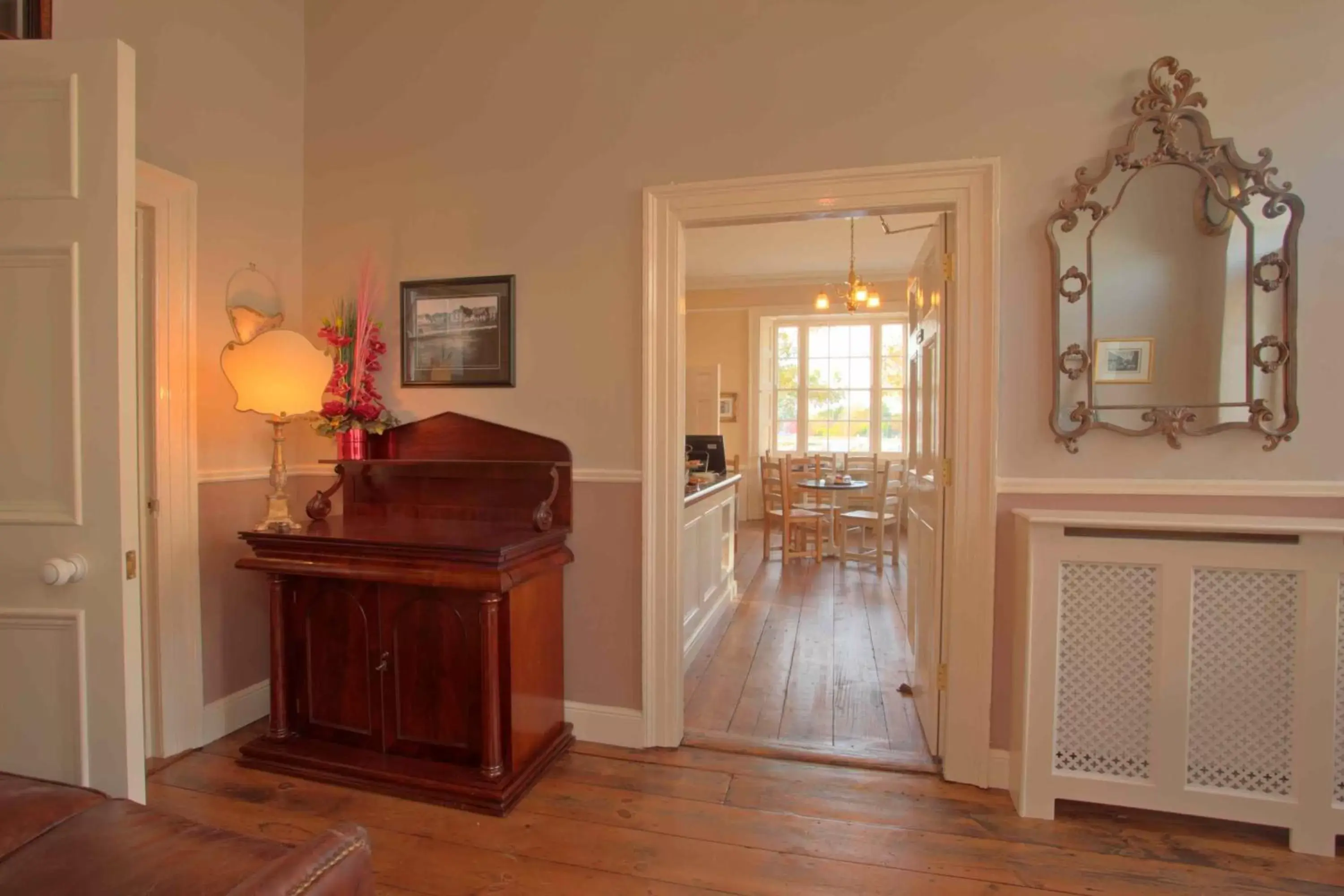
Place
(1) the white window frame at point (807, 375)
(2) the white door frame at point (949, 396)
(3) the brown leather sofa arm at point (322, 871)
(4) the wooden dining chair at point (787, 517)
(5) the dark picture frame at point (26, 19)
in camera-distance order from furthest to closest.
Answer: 1. (1) the white window frame at point (807, 375)
2. (4) the wooden dining chair at point (787, 517)
3. (2) the white door frame at point (949, 396)
4. (5) the dark picture frame at point (26, 19)
5. (3) the brown leather sofa arm at point (322, 871)

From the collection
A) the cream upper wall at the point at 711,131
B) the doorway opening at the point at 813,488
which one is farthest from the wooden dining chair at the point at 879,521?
the cream upper wall at the point at 711,131

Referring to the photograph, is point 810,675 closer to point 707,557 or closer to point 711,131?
point 707,557

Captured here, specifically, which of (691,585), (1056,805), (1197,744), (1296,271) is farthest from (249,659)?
(1296,271)

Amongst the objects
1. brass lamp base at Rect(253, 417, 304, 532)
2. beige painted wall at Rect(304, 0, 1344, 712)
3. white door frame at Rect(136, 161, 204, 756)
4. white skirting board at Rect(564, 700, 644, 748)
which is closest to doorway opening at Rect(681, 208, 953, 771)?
white skirting board at Rect(564, 700, 644, 748)

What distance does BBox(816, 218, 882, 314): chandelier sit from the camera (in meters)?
5.25

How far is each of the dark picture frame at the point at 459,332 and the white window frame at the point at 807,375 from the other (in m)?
5.47

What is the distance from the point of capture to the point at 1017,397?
7.29 ft

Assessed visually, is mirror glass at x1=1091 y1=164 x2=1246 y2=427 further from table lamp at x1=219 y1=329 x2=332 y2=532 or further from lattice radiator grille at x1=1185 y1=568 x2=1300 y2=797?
table lamp at x1=219 y1=329 x2=332 y2=532

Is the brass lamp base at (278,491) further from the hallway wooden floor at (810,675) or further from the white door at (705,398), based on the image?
the white door at (705,398)

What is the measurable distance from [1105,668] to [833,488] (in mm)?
3830

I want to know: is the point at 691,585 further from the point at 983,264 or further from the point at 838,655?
the point at 983,264

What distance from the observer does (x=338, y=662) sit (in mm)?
2363

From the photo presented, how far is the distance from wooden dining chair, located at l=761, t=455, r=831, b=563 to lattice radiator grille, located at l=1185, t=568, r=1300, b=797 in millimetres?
3793

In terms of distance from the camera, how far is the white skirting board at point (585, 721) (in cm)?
256
